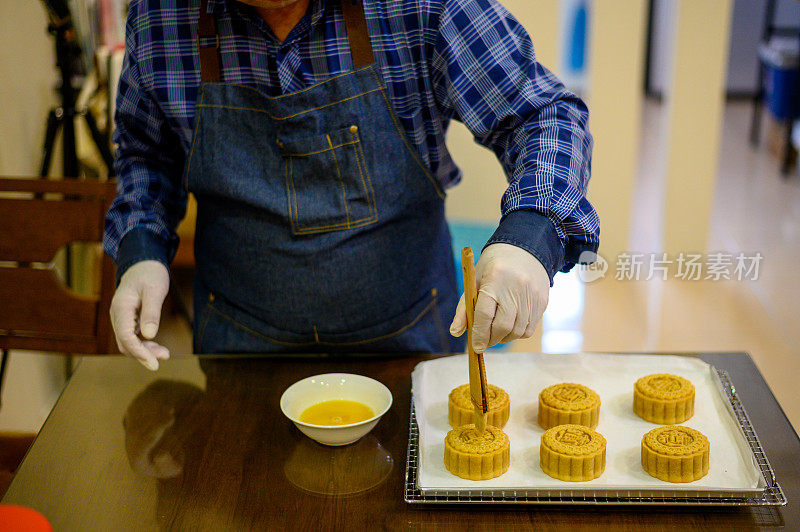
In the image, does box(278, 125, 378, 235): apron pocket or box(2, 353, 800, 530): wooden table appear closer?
box(2, 353, 800, 530): wooden table

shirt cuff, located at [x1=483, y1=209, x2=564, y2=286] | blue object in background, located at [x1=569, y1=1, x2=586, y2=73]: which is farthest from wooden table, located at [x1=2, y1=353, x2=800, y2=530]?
blue object in background, located at [x1=569, y1=1, x2=586, y2=73]

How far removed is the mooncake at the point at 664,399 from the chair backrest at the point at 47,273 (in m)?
1.23

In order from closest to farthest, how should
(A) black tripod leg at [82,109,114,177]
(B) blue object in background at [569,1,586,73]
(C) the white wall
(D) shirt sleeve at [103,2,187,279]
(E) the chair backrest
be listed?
(D) shirt sleeve at [103,2,187,279] → (E) the chair backrest → (C) the white wall → (A) black tripod leg at [82,109,114,177] → (B) blue object in background at [569,1,586,73]

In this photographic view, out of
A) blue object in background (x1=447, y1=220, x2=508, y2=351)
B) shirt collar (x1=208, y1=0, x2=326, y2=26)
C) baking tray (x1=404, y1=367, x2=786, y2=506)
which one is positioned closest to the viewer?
baking tray (x1=404, y1=367, x2=786, y2=506)

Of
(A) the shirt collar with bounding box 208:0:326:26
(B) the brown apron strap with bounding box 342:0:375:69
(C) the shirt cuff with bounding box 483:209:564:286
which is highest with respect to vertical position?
(A) the shirt collar with bounding box 208:0:326:26

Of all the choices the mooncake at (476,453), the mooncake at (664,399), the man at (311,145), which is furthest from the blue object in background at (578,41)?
the mooncake at (476,453)

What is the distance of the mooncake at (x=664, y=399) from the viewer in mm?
1238

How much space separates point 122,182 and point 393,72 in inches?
23.4

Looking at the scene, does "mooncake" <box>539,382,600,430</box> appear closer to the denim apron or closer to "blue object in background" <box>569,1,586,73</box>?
the denim apron

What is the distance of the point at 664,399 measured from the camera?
124 cm

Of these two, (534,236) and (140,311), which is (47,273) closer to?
(140,311)

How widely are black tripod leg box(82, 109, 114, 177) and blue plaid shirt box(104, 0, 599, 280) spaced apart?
1.10m

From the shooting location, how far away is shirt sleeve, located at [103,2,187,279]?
1.52 m

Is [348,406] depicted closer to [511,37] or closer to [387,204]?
[387,204]
